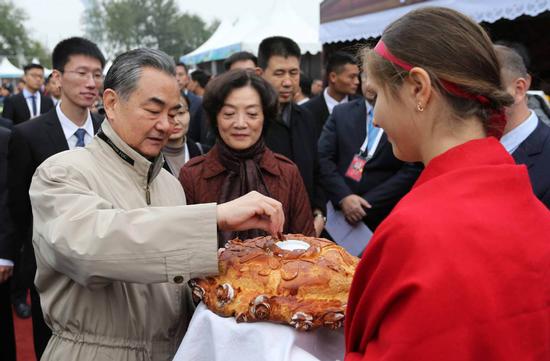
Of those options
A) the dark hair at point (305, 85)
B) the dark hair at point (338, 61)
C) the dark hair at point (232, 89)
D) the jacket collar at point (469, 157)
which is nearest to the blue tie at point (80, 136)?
the dark hair at point (232, 89)

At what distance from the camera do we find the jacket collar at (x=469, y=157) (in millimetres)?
1094

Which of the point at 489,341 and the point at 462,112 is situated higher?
the point at 462,112

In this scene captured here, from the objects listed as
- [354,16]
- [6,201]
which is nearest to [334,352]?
[6,201]

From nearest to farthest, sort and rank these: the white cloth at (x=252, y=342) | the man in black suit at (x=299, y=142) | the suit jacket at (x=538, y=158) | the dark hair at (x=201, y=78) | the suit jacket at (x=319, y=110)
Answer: the white cloth at (x=252, y=342) < the suit jacket at (x=538, y=158) < the man in black suit at (x=299, y=142) < the suit jacket at (x=319, y=110) < the dark hair at (x=201, y=78)

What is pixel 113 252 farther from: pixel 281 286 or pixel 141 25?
pixel 141 25

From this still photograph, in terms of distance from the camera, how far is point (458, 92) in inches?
43.3

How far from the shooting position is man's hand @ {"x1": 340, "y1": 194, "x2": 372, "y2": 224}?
3.83m

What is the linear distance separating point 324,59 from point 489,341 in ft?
26.9

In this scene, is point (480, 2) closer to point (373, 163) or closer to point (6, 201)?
point (373, 163)

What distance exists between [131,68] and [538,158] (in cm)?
212

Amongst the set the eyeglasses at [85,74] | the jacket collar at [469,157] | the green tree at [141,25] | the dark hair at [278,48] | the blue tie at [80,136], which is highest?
the green tree at [141,25]

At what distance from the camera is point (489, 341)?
98cm

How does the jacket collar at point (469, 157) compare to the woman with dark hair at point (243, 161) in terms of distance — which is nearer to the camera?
the jacket collar at point (469, 157)

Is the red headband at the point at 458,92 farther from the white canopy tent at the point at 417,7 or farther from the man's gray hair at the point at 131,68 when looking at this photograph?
the white canopy tent at the point at 417,7
